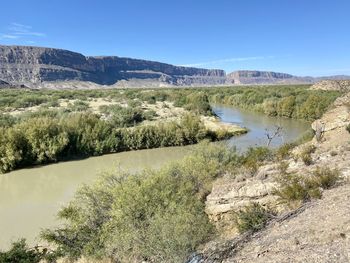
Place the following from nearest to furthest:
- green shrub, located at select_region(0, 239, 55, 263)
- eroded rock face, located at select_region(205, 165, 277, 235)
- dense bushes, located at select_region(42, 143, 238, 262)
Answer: dense bushes, located at select_region(42, 143, 238, 262) < green shrub, located at select_region(0, 239, 55, 263) < eroded rock face, located at select_region(205, 165, 277, 235)

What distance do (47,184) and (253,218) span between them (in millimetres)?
19616

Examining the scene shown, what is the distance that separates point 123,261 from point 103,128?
25.9m

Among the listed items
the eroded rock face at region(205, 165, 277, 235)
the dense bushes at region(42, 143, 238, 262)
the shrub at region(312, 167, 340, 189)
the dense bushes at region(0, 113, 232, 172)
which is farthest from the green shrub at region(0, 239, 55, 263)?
the dense bushes at region(0, 113, 232, 172)

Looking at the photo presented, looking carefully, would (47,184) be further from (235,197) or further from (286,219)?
(286,219)

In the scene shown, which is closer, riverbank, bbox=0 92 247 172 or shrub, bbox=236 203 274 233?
shrub, bbox=236 203 274 233

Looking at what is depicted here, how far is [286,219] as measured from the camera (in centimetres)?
1059

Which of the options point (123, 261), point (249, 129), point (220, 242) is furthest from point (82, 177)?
point (249, 129)

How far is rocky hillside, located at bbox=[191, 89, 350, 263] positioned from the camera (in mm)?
8219

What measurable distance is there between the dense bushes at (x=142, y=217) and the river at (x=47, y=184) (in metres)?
2.31

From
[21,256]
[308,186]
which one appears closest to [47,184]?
[21,256]

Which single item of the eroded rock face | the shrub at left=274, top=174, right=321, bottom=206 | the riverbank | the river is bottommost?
the river

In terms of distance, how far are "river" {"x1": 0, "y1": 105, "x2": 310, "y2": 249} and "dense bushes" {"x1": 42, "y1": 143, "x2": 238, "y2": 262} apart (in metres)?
2.31

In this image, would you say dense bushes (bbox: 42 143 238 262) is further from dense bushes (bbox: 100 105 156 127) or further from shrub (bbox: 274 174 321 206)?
dense bushes (bbox: 100 105 156 127)

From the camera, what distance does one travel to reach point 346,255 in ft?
24.3
